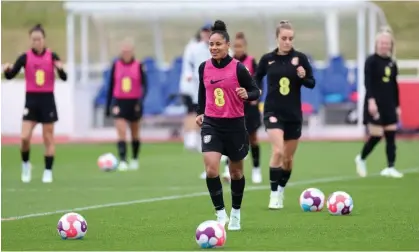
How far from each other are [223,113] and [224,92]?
0.73 feet

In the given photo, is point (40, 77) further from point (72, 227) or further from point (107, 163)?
point (72, 227)

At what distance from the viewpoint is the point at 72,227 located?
12.2 meters

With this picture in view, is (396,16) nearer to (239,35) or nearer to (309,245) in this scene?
(239,35)

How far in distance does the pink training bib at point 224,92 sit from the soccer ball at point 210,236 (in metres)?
1.75

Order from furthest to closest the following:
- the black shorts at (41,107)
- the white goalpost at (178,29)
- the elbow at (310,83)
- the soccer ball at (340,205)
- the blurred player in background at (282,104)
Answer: the white goalpost at (178,29), the black shorts at (41,107), the blurred player in background at (282,104), the elbow at (310,83), the soccer ball at (340,205)

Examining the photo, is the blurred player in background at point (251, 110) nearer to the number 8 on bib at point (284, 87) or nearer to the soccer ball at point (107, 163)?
the number 8 on bib at point (284, 87)

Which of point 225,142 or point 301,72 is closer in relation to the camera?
point 225,142

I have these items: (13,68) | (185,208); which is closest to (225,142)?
(185,208)

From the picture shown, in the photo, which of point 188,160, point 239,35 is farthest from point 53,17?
point 239,35

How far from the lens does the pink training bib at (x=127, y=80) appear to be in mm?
22516

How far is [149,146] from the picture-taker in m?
29.8

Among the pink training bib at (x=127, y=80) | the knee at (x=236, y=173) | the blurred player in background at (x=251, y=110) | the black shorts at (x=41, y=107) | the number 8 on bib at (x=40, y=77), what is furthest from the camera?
the pink training bib at (x=127, y=80)

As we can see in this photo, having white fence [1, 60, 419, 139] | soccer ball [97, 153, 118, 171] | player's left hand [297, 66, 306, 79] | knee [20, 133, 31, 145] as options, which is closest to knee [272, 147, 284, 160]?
player's left hand [297, 66, 306, 79]

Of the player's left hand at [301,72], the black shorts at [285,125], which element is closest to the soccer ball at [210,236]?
the player's left hand at [301,72]
